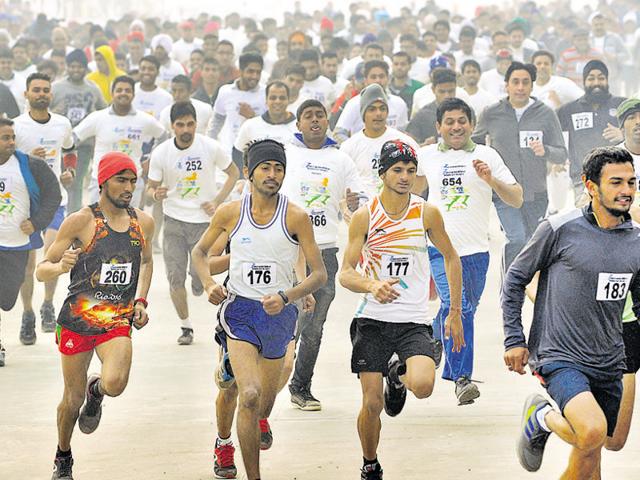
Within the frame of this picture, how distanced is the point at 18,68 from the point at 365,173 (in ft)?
35.2

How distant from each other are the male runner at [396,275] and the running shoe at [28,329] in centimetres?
478

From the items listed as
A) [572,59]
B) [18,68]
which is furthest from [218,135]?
[572,59]

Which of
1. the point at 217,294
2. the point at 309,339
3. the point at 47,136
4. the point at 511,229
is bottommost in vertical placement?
the point at 309,339

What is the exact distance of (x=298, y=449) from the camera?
8.68 metres

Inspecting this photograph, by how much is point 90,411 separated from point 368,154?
3.99 meters

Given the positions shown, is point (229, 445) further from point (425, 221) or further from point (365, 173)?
point (365, 173)

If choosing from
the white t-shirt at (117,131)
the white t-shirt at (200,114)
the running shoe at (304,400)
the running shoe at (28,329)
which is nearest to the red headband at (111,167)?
the running shoe at (304,400)

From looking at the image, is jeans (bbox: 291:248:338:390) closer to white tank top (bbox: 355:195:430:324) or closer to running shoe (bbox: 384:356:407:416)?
running shoe (bbox: 384:356:407:416)

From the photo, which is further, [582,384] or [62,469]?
[62,469]

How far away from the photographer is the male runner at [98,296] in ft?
26.0

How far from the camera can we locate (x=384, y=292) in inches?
299

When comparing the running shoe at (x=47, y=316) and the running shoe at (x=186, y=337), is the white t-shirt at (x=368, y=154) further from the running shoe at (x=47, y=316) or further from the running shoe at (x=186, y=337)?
the running shoe at (x=47, y=316)

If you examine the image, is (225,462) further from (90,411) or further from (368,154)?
(368,154)

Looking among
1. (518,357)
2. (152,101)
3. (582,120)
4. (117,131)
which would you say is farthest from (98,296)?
(152,101)
